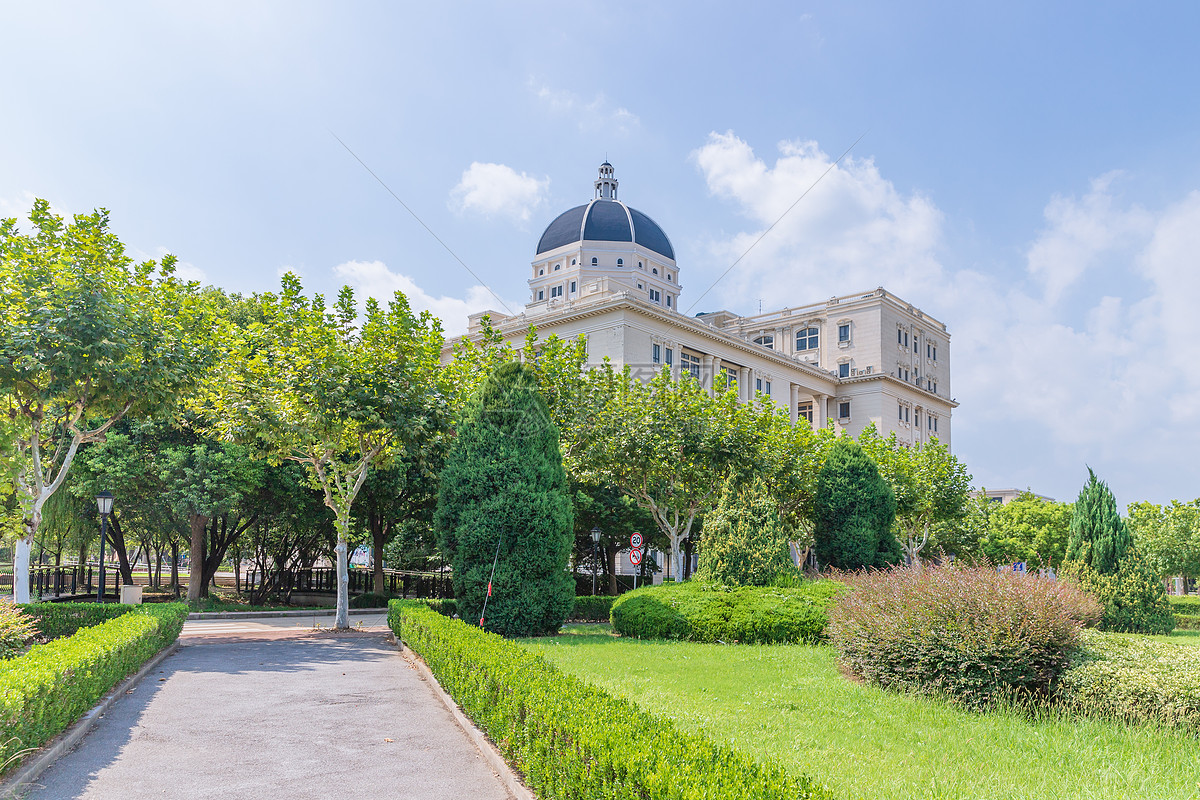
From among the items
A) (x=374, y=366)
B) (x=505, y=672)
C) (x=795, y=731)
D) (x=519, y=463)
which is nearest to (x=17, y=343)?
(x=374, y=366)

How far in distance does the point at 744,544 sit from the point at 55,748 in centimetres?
1234

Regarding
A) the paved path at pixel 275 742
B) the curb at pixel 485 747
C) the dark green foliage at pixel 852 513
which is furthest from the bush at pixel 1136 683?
the dark green foliage at pixel 852 513

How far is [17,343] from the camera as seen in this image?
582 inches

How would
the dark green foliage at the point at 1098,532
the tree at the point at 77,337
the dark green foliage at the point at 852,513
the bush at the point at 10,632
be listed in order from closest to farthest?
the bush at the point at 10,632
the tree at the point at 77,337
the dark green foliage at the point at 1098,532
the dark green foliage at the point at 852,513

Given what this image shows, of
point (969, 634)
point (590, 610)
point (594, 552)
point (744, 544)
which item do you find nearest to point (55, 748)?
point (969, 634)

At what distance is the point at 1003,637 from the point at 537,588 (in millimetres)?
10142

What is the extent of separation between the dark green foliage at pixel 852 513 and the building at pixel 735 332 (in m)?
29.3

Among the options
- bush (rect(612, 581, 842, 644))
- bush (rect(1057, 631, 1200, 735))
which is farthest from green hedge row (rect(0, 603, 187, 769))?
bush (rect(1057, 631, 1200, 735))

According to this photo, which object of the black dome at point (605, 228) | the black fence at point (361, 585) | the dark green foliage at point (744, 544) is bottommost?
the black fence at point (361, 585)

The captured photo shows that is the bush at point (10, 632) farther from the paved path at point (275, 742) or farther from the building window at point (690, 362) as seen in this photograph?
the building window at point (690, 362)

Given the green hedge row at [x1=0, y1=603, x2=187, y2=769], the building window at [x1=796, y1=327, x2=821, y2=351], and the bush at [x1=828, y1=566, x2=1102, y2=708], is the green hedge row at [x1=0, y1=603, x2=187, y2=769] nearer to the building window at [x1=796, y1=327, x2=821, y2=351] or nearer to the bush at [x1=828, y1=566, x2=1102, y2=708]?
the bush at [x1=828, y1=566, x2=1102, y2=708]

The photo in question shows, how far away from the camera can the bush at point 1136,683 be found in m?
8.14

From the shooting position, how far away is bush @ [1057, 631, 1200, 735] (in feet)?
26.7

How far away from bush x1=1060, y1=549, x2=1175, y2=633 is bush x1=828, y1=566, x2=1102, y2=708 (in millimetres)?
9593
